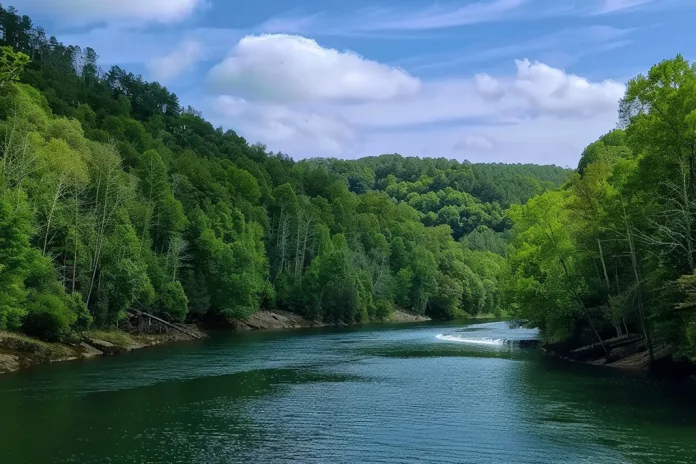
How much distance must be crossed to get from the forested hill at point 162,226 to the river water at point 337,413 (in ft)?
38.0

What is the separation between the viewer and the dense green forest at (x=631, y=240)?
39.9 m

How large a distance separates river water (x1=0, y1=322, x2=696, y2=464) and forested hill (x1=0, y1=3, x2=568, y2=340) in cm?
1158

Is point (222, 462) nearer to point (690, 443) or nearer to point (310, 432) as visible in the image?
point (310, 432)

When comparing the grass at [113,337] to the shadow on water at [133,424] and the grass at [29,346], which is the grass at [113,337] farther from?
the shadow on water at [133,424]

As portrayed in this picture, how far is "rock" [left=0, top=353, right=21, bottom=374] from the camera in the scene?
46.6 m

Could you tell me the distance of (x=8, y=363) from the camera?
4756 centimetres

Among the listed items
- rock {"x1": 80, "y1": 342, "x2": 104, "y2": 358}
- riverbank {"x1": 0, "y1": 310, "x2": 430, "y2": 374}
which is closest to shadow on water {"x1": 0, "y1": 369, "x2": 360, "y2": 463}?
riverbank {"x1": 0, "y1": 310, "x2": 430, "y2": 374}

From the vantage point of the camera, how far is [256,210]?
420ft

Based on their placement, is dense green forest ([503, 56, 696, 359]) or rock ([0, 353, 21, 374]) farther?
rock ([0, 353, 21, 374])

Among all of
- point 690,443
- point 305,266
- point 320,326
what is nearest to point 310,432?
point 690,443

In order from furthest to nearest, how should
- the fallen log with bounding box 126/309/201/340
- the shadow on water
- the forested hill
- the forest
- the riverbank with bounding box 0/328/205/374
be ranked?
the fallen log with bounding box 126/309/201/340, the forested hill, the riverbank with bounding box 0/328/205/374, the forest, the shadow on water

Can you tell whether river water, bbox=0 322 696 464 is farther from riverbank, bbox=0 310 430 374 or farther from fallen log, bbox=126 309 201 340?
fallen log, bbox=126 309 201 340

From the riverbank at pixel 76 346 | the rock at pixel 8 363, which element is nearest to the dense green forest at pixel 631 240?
the riverbank at pixel 76 346

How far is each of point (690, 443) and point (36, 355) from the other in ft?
153
